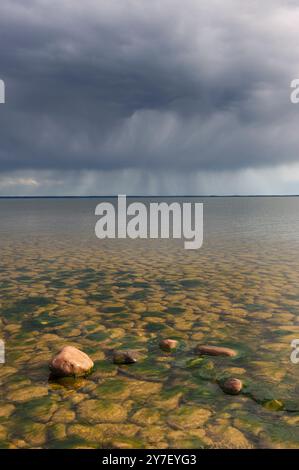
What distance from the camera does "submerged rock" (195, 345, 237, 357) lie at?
714cm

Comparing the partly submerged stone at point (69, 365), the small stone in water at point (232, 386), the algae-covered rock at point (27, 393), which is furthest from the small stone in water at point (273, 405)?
the algae-covered rock at point (27, 393)

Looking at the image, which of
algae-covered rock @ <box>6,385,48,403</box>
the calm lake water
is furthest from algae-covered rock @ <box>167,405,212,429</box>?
algae-covered rock @ <box>6,385,48,403</box>

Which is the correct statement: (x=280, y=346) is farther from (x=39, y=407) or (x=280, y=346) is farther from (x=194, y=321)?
(x=39, y=407)

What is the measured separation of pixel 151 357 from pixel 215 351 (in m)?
1.18

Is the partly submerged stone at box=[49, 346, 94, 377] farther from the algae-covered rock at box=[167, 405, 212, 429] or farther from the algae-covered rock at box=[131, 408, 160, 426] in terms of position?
the algae-covered rock at box=[167, 405, 212, 429]

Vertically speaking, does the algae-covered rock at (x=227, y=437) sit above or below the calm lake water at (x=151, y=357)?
below

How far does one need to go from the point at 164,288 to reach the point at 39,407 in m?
7.33

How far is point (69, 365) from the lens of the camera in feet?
20.9

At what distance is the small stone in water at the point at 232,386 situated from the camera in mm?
5805

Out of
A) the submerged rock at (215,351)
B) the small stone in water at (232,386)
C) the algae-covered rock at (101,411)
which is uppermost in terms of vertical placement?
the submerged rock at (215,351)

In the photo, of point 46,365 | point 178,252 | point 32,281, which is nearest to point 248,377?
point 46,365

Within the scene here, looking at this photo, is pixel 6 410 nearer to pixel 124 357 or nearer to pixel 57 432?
pixel 57 432

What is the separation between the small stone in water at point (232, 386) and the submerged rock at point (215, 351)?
3.68 feet

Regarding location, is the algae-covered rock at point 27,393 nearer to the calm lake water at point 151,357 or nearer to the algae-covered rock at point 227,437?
the calm lake water at point 151,357
